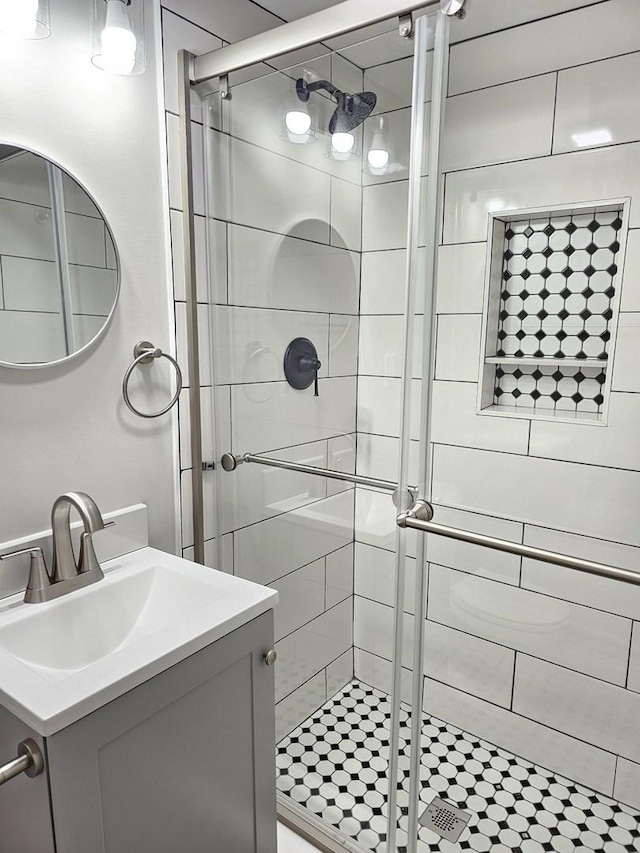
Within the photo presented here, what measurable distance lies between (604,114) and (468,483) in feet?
2.87

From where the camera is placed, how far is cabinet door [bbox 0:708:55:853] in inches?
34.8

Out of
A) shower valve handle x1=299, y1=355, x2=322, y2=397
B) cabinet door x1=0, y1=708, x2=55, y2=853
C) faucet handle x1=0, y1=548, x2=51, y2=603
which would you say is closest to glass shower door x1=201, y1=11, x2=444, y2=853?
shower valve handle x1=299, y1=355, x2=322, y2=397

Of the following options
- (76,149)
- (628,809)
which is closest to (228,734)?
(628,809)

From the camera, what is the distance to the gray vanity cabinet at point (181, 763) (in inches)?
35.7

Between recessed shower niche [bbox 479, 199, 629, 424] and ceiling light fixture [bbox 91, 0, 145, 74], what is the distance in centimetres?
87

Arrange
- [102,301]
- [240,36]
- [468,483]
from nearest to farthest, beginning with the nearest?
[102,301]
[468,483]
[240,36]

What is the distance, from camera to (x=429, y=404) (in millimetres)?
1274

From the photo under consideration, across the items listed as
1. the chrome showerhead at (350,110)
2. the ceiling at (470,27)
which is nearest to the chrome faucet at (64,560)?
the chrome showerhead at (350,110)

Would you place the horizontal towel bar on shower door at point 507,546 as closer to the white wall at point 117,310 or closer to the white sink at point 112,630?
the white sink at point 112,630

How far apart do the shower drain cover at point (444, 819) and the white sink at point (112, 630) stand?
2.59 ft

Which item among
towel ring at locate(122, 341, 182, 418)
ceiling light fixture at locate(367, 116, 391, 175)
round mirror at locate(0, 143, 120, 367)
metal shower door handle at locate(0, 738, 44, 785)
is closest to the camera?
metal shower door handle at locate(0, 738, 44, 785)

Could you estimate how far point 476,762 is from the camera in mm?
1589

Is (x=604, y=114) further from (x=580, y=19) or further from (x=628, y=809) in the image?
(x=628, y=809)

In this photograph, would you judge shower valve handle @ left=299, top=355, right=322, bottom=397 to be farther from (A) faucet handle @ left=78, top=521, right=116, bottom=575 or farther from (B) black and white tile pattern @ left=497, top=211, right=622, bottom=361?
(A) faucet handle @ left=78, top=521, right=116, bottom=575
